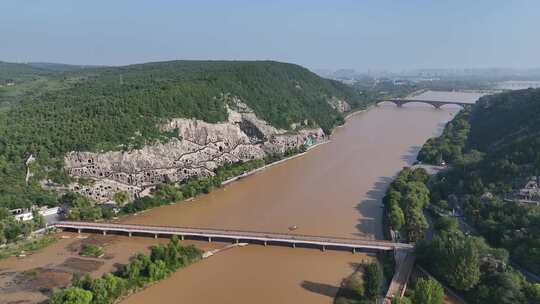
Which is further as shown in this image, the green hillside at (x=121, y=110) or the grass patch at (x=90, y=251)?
the green hillside at (x=121, y=110)

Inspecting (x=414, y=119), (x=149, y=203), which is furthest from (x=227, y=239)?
(x=414, y=119)

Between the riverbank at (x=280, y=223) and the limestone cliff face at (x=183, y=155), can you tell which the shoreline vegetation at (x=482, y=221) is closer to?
the riverbank at (x=280, y=223)

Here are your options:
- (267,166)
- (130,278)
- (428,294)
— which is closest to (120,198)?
(130,278)

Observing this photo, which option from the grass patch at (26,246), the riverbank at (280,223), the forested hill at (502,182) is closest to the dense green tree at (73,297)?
the riverbank at (280,223)

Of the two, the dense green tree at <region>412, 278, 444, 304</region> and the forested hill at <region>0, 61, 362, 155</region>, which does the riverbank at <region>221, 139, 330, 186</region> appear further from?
the dense green tree at <region>412, 278, 444, 304</region>

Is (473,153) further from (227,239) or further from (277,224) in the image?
(227,239)

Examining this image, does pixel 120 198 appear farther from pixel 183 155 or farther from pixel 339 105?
pixel 339 105
